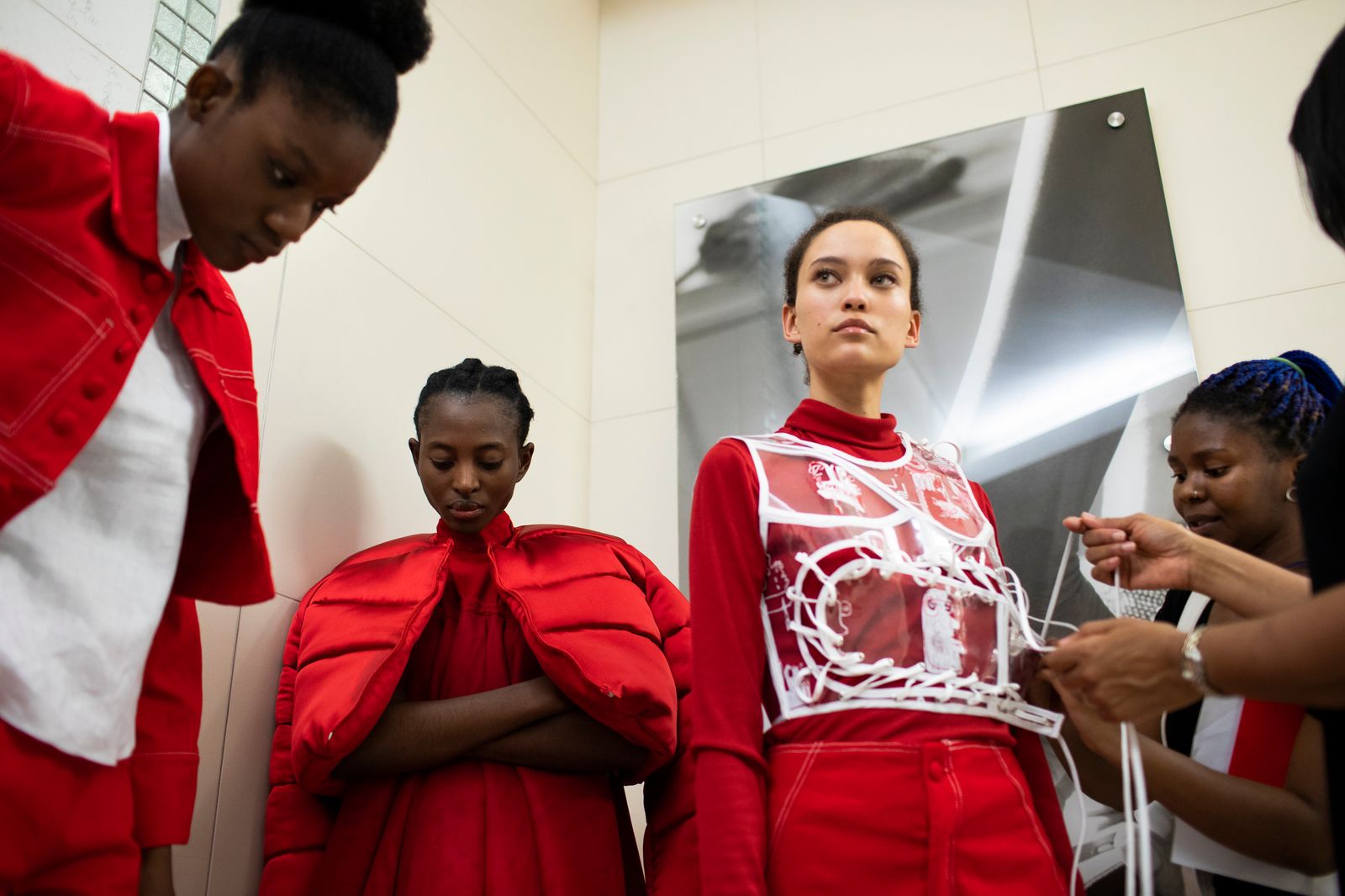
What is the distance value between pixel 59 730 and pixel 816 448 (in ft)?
2.79

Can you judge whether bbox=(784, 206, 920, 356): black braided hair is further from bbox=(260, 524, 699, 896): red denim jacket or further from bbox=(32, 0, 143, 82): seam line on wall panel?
bbox=(32, 0, 143, 82): seam line on wall panel

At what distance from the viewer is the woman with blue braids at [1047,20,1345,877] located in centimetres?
82

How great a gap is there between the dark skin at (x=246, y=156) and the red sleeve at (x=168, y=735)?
42cm

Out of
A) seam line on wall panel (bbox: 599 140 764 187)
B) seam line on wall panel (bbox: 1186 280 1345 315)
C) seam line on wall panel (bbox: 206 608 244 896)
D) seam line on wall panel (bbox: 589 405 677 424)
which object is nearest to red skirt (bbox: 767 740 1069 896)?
seam line on wall panel (bbox: 206 608 244 896)

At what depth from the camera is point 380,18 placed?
1.09 meters

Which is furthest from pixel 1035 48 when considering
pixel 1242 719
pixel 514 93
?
pixel 1242 719

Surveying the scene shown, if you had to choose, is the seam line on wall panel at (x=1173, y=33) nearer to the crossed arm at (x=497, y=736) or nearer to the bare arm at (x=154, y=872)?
the crossed arm at (x=497, y=736)

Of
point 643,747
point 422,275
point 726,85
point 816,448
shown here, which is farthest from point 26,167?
point 726,85

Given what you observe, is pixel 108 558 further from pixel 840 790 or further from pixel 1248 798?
pixel 1248 798

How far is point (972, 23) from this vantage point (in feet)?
8.67

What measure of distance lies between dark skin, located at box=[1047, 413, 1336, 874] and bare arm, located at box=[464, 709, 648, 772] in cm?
58

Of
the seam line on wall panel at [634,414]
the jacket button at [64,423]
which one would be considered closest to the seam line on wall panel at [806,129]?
the seam line on wall panel at [634,414]

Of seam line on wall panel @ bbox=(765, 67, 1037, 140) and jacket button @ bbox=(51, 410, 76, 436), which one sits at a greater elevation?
seam line on wall panel @ bbox=(765, 67, 1037, 140)

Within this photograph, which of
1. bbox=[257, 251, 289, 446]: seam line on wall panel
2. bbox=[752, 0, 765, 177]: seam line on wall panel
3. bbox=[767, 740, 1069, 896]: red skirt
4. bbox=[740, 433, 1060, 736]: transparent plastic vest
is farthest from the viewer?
bbox=[752, 0, 765, 177]: seam line on wall panel
